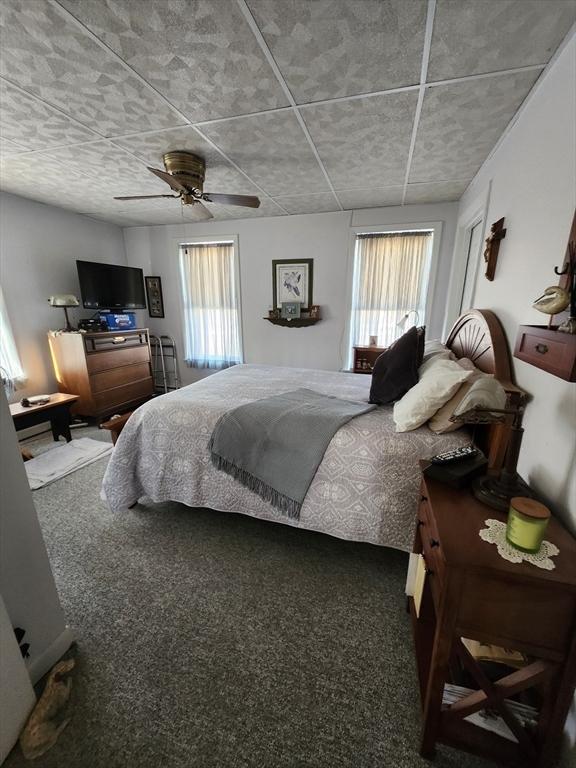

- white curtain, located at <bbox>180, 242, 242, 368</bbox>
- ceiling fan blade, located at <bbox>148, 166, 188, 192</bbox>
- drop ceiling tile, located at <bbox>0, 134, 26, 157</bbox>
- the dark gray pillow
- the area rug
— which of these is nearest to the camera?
the dark gray pillow

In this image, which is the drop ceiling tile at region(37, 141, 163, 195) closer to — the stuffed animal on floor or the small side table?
the small side table

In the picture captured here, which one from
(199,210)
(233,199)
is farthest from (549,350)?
(199,210)

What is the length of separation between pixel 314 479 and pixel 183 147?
2451 millimetres

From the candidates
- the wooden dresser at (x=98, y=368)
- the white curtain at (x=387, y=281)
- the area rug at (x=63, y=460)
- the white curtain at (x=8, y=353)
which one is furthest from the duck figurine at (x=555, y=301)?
the white curtain at (x=8, y=353)

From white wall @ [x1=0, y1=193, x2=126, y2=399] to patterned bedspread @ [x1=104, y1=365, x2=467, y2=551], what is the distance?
2458 millimetres

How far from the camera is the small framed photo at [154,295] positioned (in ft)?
14.5

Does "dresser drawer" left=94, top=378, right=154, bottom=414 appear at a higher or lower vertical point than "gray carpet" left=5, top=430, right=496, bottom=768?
higher

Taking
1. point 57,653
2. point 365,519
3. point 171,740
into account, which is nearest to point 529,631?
point 365,519

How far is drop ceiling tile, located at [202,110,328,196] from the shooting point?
181 centimetres

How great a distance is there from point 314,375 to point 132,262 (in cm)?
360

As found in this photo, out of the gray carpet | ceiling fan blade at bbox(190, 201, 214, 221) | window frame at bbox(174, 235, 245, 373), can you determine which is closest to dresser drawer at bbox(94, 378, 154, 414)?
window frame at bbox(174, 235, 245, 373)

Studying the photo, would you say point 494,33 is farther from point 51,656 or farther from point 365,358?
point 51,656

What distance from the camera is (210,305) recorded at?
4.29m

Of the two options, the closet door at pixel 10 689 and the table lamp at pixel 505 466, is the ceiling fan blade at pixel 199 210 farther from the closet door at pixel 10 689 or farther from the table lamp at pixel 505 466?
the closet door at pixel 10 689
